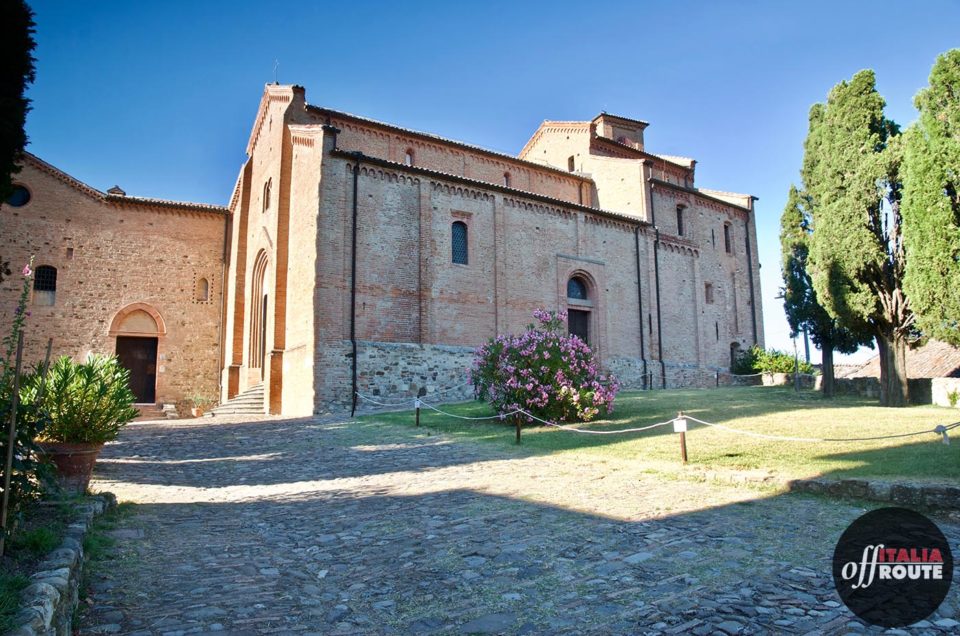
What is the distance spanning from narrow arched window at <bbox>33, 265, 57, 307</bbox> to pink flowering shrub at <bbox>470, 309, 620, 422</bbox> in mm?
20097

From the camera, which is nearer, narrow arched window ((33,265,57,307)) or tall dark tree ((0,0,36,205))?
tall dark tree ((0,0,36,205))

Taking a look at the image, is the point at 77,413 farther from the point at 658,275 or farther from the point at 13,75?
the point at 658,275

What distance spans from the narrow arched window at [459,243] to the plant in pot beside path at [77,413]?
15032 millimetres

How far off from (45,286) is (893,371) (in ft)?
99.0

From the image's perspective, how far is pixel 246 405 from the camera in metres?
19.8

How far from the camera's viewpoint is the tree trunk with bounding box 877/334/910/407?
48.1ft

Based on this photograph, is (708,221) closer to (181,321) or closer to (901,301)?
(901,301)

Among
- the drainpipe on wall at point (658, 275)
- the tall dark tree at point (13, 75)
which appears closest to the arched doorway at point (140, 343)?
the tall dark tree at point (13, 75)

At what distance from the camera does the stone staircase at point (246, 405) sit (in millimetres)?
19469

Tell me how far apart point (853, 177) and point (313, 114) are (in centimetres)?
1810

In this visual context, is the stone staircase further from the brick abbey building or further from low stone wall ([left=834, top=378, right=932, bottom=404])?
low stone wall ([left=834, top=378, right=932, bottom=404])

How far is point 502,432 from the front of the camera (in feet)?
39.3

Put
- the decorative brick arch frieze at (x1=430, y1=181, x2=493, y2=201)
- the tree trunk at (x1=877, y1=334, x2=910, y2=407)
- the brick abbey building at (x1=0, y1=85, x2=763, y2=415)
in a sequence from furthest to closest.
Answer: the decorative brick arch frieze at (x1=430, y1=181, x2=493, y2=201), the brick abbey building at (x1=0, y1=85, x2=763, y2=415), the tree trunk at (x1=877, y1=334, x2=910, y2=407)

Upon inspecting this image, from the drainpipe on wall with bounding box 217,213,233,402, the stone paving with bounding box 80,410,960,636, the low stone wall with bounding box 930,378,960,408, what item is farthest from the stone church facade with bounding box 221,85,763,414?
the low stone wall with bounding box 930,378,960,408
